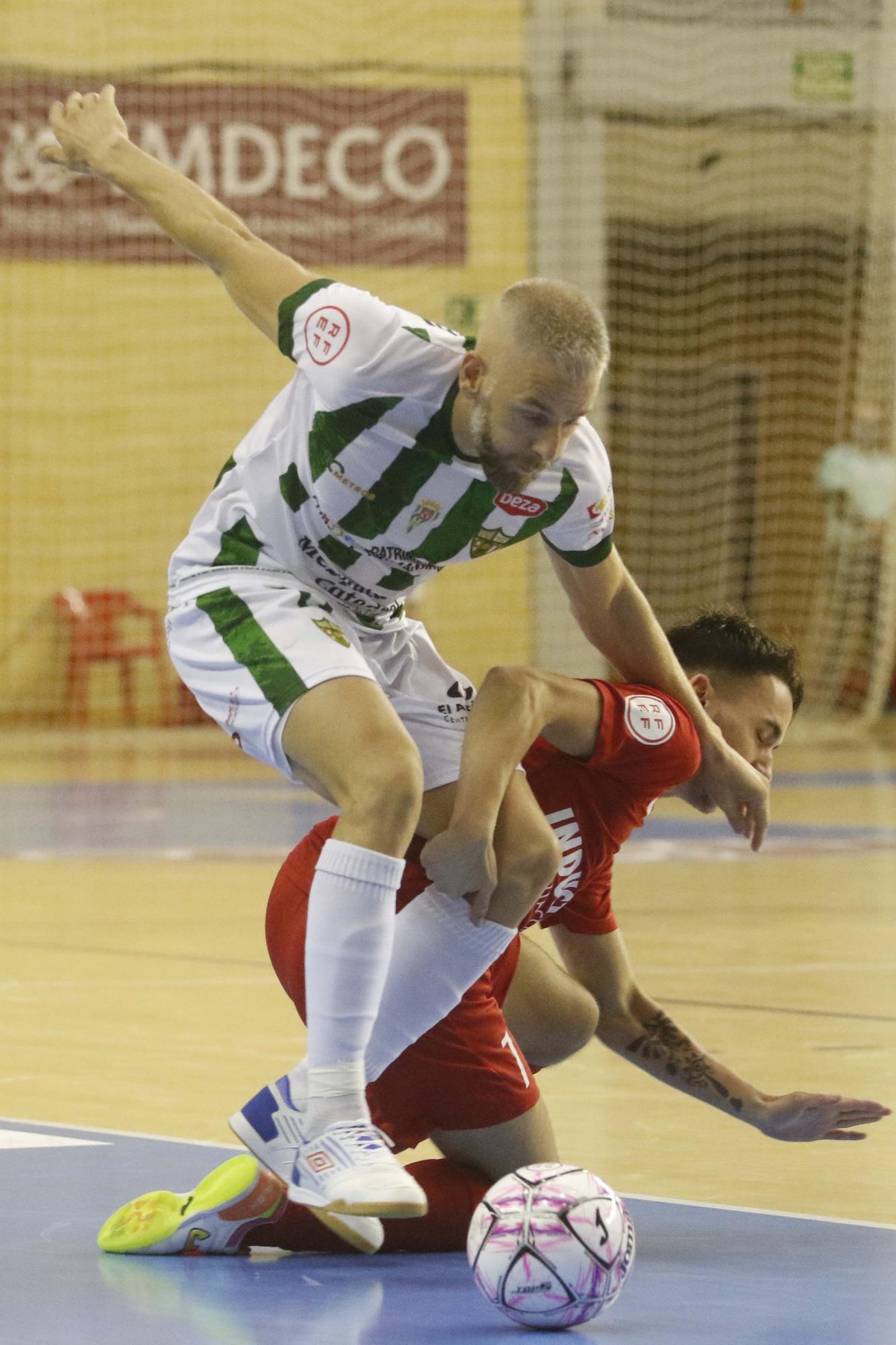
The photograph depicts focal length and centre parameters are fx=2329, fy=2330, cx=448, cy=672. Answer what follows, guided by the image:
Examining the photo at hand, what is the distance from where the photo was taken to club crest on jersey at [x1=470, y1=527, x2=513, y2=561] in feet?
13.1

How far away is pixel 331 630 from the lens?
3842 millimetres

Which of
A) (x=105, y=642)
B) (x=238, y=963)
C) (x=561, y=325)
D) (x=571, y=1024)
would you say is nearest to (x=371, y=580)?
(x=561, y=325)

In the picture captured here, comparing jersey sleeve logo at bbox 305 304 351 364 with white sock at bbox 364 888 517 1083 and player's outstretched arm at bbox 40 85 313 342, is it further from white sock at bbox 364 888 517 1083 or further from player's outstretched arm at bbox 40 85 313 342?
white sock at bbox 364 888 517 1083

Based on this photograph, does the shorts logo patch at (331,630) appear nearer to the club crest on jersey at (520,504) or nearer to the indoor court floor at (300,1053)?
the club crest on jersey at (520,504)

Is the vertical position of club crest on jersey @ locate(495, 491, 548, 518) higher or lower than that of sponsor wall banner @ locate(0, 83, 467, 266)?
higher

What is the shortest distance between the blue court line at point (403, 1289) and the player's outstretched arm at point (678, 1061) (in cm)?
22

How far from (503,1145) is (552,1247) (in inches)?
24.1

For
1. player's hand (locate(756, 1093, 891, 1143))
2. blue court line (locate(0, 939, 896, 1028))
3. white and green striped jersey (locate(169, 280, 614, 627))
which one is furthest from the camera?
blue court line (locate(0, 939, 896, 1028))

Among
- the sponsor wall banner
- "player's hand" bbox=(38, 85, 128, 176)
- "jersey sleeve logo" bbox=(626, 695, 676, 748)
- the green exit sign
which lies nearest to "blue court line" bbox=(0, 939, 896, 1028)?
"jersey sleeve logo" bbox=(626, 695, 676, 748)

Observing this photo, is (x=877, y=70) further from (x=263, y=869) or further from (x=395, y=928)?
(x=395, y=928)

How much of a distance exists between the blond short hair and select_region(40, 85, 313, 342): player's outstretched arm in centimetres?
57

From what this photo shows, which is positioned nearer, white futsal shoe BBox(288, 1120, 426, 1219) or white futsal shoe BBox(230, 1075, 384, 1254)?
white futsal shoe BBox(288, 1120, 426, 1219)

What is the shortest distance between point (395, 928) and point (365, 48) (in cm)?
1476

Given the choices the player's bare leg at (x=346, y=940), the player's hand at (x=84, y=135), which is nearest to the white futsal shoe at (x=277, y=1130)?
the player's bare leg at (x=346, y=940)
